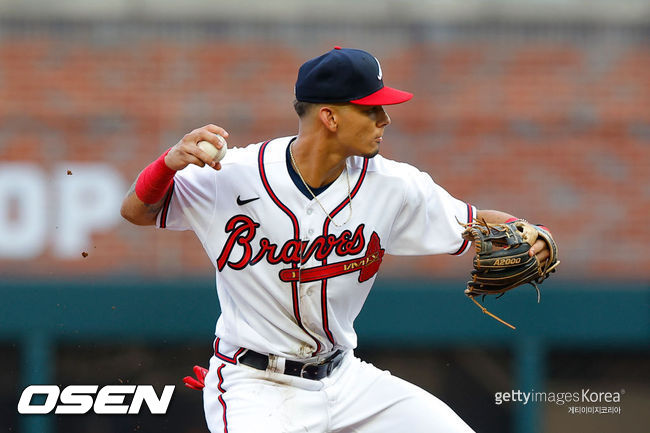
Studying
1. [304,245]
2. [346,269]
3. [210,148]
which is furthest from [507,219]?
[210,148]

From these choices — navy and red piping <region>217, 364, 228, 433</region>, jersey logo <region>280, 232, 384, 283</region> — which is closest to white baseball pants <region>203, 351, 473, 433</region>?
navy and red piping <region>217, 364, 228, 433</region>

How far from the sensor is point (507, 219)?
2885 millimetres

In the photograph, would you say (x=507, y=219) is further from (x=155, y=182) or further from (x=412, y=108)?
(x=412, y=108)

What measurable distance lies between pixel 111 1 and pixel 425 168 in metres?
2.13

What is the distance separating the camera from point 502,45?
5.84 m

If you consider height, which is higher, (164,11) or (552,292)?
(164,11)

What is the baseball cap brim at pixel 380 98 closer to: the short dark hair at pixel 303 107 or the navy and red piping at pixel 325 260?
the short dark hair at pixel 303 107

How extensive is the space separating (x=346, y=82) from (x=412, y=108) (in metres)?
3.10

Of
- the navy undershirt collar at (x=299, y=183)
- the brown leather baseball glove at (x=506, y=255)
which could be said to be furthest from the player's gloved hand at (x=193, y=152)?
the brown leather baseball glove at (x=506, y=255)

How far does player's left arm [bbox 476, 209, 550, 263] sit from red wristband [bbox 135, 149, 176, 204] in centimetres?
96

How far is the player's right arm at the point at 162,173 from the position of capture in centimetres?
250

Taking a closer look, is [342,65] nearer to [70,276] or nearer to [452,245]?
[452,245]

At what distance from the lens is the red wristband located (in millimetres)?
2578

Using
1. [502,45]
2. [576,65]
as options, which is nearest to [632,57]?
[576,65]
